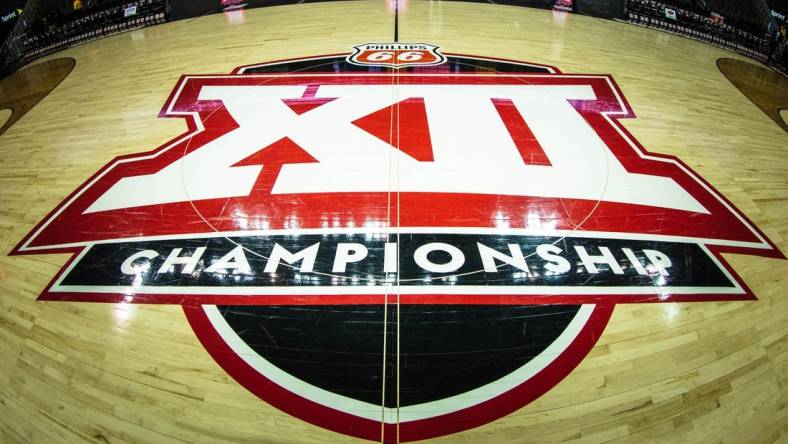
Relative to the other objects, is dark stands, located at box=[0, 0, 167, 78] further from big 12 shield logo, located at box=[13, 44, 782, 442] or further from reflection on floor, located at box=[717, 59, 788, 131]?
reflection on floor, located at box=[717, 59, 788, 131]

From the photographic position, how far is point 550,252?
2.98 metres

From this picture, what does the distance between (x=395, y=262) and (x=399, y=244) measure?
0.61ft

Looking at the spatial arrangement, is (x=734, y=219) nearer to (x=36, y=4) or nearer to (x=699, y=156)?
(x=699, y=156)

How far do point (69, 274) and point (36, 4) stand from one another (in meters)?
9.06

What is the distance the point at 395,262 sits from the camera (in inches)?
114

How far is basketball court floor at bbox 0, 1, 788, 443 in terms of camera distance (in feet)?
6.98

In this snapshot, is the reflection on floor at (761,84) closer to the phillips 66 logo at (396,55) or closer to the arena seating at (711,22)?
the arena seating at (711,22)

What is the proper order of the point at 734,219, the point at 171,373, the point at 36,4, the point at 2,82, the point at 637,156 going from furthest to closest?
→ the point at 36,4 → the point at 2,82 → the point at 637,156 → the point at 734,219 → the point at 171,373

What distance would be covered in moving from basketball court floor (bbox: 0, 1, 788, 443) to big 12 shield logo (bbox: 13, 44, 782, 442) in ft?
0.06

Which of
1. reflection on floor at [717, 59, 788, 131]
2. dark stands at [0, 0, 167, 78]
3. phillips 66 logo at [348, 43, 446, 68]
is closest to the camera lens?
reflection on floor at [717, 59, 788, 131]

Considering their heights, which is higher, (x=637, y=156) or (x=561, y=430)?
(x=637, y=156)

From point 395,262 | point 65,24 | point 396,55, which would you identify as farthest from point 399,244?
point 65,24

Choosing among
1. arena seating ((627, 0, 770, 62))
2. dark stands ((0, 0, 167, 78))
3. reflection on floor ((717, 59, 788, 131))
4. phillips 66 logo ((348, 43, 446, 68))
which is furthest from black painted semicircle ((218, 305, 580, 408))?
arena seating ((627, 0, 770, 62))

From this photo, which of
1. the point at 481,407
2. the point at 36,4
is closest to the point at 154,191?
the point at 481,407
